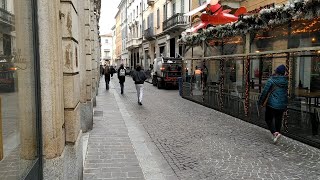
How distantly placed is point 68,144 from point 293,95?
259 inches

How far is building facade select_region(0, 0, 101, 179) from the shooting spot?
8.57 ft

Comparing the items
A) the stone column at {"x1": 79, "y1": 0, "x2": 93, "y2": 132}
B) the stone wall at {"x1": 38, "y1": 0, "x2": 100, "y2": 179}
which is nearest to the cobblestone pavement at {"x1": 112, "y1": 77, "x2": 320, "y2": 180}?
the stone column at {"x1": 79, "y1": 0, "x2": 93, "y2": 132}

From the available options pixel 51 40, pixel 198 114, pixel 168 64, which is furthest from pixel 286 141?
pixel 168 64

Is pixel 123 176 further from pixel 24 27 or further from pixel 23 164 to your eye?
pixel 24 27

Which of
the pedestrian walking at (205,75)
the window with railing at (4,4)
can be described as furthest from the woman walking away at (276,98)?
the pedestrian walking at (205,75)

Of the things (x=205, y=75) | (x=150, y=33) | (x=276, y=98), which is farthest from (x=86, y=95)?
(x=150, y=33)

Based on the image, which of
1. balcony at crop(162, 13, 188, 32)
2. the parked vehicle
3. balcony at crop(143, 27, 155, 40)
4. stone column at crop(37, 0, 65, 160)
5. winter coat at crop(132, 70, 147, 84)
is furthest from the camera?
balcony at crop(143, 27, 155, 40)

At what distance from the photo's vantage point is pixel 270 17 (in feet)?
28.0

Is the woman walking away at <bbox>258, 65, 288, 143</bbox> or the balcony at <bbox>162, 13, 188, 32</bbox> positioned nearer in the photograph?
the woman walking away at <bbox>258, 65, 288, 143</bbox>

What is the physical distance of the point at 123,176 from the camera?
16.1 ft

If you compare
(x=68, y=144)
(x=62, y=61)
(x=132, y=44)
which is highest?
(x=132, y=44)

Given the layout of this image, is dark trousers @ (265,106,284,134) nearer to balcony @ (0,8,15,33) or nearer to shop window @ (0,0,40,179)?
shop window @ (0,0,40,179)

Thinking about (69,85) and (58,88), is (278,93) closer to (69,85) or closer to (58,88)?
(69,85)

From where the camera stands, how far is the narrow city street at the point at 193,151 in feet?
17.0
